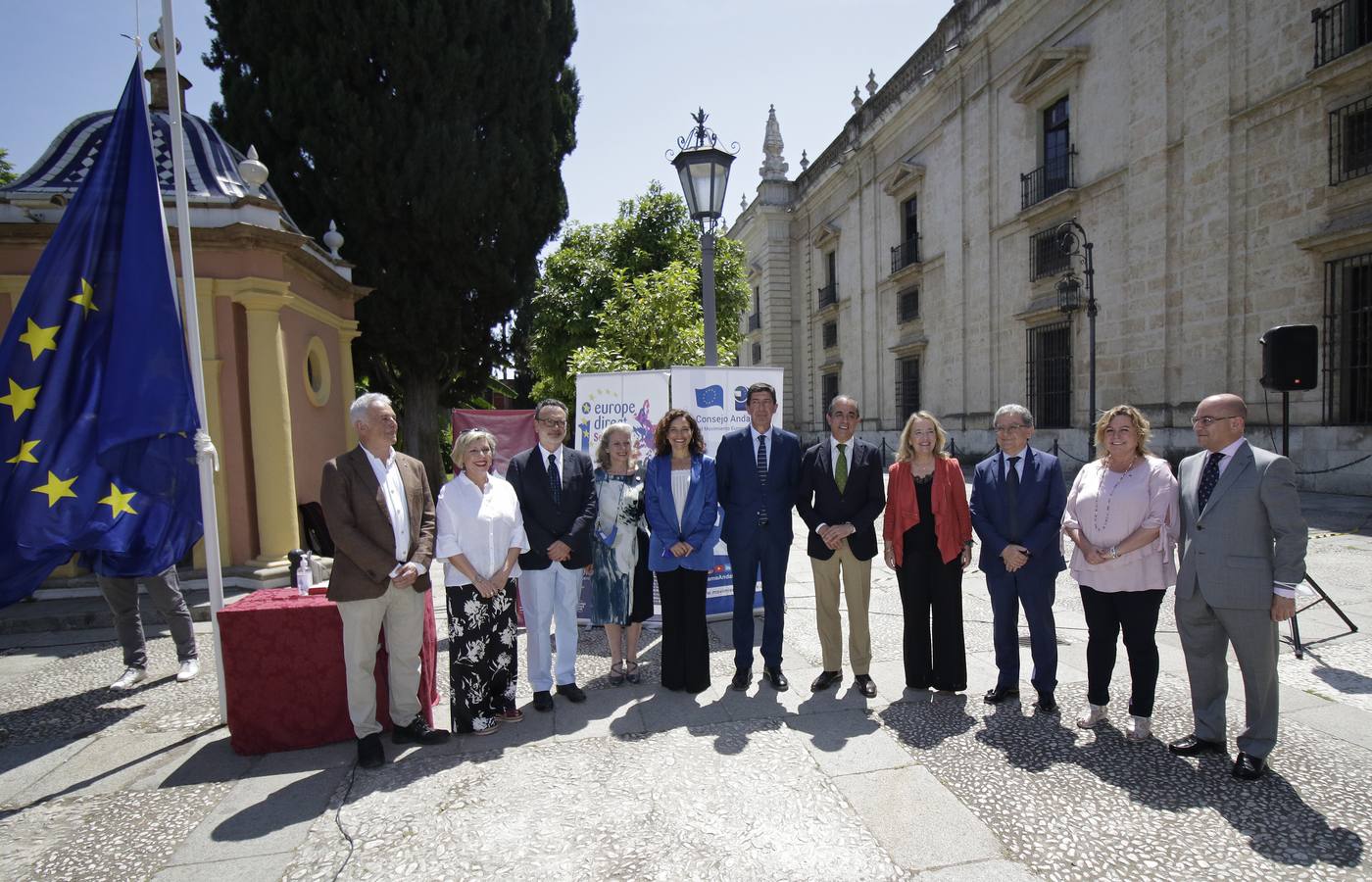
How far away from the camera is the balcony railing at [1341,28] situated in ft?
36.5

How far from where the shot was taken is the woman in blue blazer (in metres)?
4.74

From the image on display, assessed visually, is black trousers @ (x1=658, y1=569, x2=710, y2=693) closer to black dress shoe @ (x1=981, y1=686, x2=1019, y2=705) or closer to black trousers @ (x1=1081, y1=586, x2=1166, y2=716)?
black dress shoe @ (x1=981, y1=686, x2=1019, y2=705)

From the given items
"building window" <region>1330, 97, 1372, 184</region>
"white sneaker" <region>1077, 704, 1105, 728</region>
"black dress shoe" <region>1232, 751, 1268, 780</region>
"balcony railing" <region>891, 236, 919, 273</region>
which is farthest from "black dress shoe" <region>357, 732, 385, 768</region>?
"balcony railing" <region>891, 236, 919, 273</region>

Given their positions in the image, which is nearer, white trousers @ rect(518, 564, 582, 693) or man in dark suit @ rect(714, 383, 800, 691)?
white trousers @ rect(518, 564, 582, 693)

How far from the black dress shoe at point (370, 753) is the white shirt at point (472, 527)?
0.93 m

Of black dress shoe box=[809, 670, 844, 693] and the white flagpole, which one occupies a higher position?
the white flagpole

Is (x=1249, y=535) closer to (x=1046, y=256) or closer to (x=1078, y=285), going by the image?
(x=1078, y=285)

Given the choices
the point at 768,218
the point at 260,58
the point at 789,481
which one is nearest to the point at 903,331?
the point at 768,218

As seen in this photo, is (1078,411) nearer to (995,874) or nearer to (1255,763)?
(1255,763)

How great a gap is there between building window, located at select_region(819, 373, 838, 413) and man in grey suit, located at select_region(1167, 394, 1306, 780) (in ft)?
95.9

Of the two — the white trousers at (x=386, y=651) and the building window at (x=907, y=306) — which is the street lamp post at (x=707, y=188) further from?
the building window at (x=907, y=306)

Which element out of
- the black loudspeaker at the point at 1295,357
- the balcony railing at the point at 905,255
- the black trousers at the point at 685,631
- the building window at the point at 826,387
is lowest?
the black trousers at the point at 685,631

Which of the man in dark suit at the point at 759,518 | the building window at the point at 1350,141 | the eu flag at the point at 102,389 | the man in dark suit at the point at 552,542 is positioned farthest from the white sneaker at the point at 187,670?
the building window at the point at 1350,141

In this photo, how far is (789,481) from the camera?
4.93m
